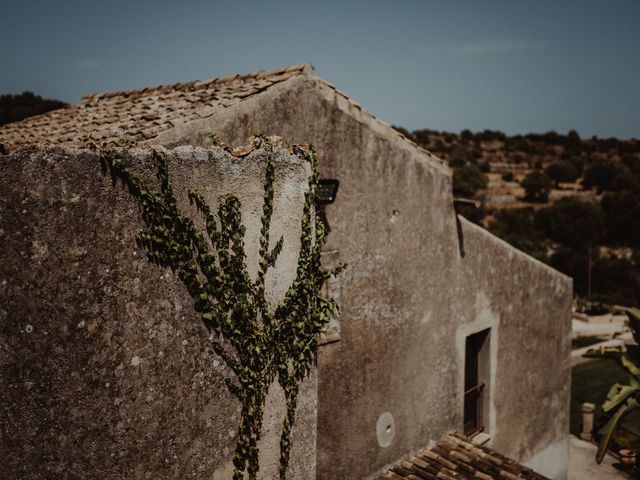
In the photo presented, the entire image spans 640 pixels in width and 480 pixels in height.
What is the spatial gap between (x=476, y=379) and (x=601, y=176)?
43.8 meters

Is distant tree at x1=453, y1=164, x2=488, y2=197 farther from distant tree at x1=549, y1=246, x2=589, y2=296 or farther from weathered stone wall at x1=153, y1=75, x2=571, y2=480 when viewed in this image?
weathered stone wall at x1=153, y1=75, x2=571, y2=480

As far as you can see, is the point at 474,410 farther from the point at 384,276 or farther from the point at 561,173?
the point at 561,173

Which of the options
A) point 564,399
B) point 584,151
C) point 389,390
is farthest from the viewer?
point 584,151

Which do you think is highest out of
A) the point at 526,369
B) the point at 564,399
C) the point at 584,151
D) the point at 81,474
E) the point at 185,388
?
the point at 584,151

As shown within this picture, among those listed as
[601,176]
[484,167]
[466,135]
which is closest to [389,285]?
[601,176]

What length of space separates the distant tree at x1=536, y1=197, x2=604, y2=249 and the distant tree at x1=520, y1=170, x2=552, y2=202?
5874 millimetres

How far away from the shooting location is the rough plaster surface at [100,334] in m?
2.91

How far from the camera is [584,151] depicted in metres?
59.1

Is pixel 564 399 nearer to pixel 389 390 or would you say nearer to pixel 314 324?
pixel 389 390

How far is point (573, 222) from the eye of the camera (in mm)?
35906

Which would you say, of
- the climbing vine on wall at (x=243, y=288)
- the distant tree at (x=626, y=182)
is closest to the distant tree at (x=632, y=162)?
the distant tree at (x=626, y=182)

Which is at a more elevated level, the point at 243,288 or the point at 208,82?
the point at 208,82

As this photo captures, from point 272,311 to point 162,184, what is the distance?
129 cm

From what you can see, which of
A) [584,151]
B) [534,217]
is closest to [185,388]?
[534,217]
